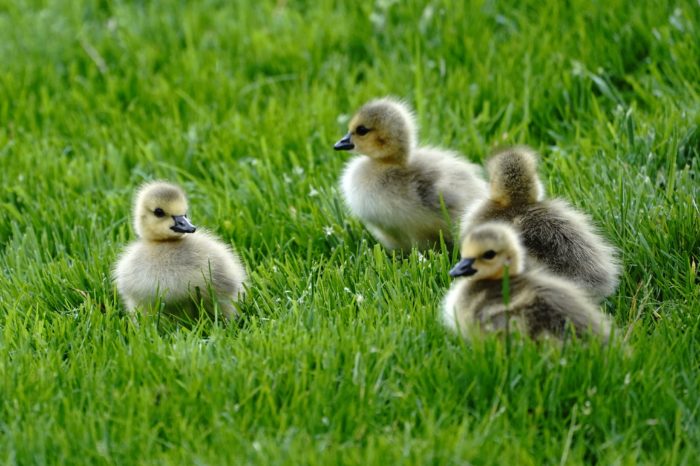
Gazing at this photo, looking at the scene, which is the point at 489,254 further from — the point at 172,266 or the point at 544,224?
the point at 172,266

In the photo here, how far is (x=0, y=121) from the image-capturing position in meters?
8.52

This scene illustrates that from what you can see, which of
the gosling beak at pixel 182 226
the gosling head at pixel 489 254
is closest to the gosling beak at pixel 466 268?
the gosling head at pixel 489 254

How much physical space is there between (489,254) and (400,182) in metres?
1.62

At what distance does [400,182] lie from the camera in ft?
20.7

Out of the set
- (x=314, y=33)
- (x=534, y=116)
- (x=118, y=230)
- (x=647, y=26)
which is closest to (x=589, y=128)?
(x=534, y=116)

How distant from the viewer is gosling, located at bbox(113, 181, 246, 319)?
18.1 ft

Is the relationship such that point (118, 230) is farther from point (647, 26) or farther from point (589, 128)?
point (647, 26)

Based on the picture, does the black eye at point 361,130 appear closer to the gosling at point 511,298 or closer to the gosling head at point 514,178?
the gosling head at point 514,178

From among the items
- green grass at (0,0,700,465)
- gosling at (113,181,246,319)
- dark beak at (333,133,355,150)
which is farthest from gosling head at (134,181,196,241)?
dark beak at (333,133,355,150)

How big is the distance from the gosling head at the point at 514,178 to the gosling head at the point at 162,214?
1.55 metres

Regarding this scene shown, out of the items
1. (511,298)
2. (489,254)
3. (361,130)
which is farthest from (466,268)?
(361,130)

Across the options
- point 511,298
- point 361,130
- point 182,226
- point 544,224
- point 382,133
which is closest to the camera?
point 511,298

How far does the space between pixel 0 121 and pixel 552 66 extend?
166 inches

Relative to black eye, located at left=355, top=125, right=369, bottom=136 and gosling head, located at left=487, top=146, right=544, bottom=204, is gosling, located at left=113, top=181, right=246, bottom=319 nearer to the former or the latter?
black eye, located at left=355, top=125, right=369, bottom=136
